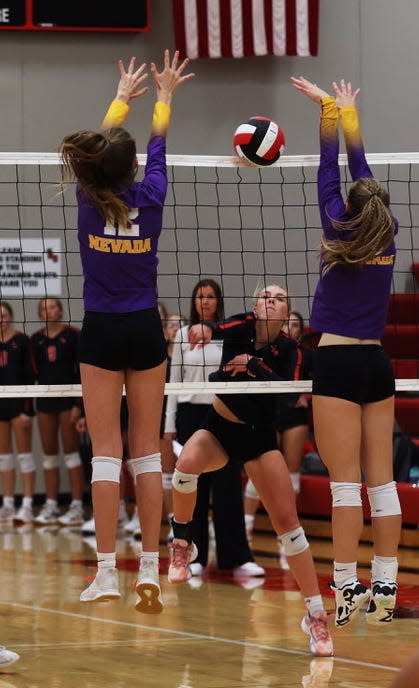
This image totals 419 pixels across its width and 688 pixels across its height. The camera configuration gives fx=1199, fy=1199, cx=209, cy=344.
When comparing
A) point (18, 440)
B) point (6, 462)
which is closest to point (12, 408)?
point (18, 440)

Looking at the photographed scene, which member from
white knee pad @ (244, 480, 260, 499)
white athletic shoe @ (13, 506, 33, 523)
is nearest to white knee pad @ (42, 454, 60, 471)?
white athletic shoe @ (13, 506, 33, 523)

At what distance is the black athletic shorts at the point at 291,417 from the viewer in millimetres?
9977

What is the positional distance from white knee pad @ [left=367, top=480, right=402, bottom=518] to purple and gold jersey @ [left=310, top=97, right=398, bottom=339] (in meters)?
0.65

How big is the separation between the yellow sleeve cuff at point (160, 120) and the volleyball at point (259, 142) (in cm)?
58

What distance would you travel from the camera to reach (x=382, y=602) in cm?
513

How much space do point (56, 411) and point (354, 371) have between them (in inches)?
249

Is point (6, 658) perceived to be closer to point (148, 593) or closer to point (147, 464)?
point (148, 593)

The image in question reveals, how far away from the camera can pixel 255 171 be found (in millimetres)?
11469

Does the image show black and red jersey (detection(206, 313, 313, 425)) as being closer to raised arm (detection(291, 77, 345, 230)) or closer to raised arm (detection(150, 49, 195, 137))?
raised arm (detection(291, 77, 345, 230))

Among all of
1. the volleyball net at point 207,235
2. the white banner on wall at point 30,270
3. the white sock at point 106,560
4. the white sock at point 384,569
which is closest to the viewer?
the white sock at point 106,560

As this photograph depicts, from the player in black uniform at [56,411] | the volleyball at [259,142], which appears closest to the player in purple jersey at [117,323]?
the volleyball at [259,142]

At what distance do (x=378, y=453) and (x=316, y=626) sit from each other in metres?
0.94

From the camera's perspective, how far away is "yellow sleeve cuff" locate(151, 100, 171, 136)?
5.02 m

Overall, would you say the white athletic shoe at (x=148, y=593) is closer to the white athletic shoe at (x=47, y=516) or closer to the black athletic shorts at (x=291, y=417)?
the black athletic shorts at (x=291, y=417)
